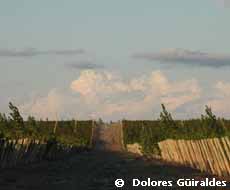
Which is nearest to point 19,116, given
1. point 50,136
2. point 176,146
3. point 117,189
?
point 50,136

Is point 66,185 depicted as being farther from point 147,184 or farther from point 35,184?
point 147,184

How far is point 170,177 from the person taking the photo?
741 inches

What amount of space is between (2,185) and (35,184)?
2.72 feet

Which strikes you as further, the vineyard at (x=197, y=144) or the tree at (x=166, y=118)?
the tree at (x=166, y=118)
